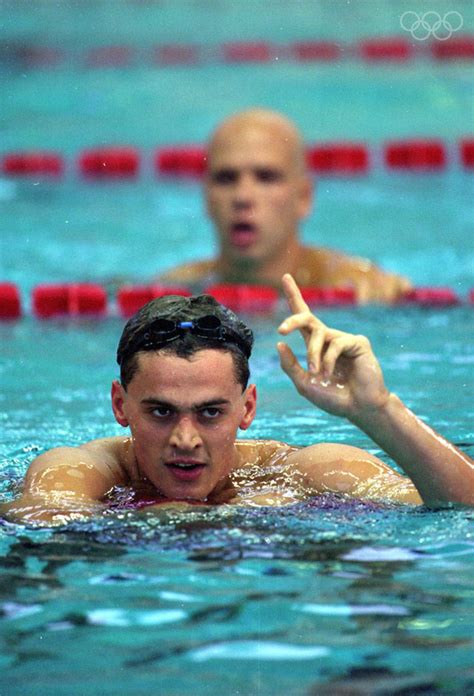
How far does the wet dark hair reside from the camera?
10.2 feet

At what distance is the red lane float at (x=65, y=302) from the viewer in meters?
5.97

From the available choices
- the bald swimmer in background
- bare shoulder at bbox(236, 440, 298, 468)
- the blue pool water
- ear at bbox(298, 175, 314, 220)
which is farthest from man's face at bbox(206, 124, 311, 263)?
bare shoulder at bbox(236, 440, 298, 468)

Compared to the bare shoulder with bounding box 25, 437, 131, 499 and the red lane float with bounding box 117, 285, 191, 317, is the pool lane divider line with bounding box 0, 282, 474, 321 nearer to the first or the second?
the red lane float with bounding box 117, 285, 191, 317

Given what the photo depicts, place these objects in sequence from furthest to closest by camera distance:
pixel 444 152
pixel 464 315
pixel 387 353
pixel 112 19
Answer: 1. pixel 112 19
2. pixel 444 152
3. pixel 464 315
4. pixel 387 353

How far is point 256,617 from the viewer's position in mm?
2645

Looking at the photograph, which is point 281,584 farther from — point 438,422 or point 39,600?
point 438,422

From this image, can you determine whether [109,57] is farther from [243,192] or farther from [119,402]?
[119,402]

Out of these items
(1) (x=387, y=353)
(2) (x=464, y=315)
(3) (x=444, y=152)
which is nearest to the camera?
(1) (x=387, y=353)

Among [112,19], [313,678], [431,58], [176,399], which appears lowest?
[313,678]

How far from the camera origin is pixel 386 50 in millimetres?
11844

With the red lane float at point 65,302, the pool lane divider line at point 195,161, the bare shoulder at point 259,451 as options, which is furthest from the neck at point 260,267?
the pool lane divider line at point 195,161

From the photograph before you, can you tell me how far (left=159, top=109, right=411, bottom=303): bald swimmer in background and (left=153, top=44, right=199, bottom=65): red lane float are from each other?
19.0 feet

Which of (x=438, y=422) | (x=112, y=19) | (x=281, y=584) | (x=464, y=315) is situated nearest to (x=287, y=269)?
(x=464, y=315)

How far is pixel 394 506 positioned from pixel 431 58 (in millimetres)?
9001
